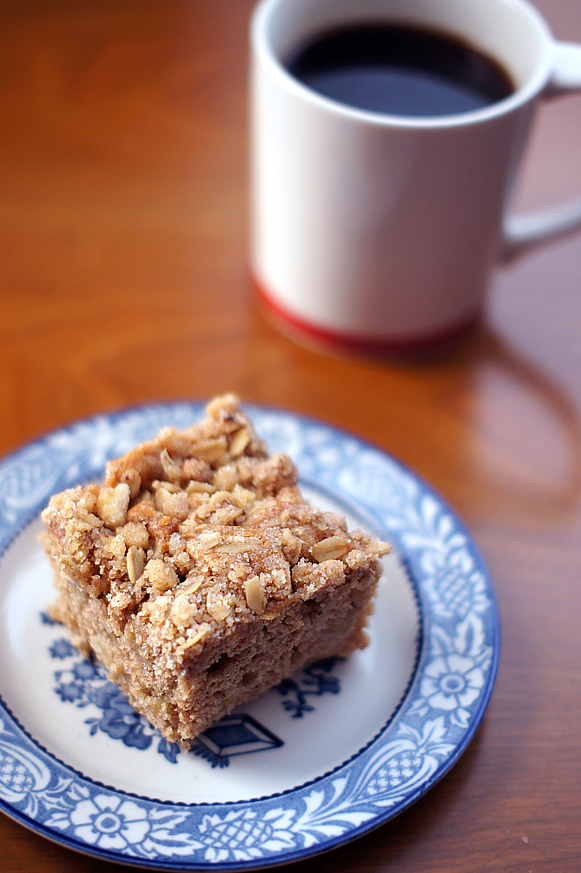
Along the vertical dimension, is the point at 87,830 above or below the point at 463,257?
below

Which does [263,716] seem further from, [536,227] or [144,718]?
[536,227]

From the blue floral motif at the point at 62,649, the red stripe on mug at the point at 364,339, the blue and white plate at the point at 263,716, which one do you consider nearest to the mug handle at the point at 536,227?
the red stripe on mug at the point at 364,339

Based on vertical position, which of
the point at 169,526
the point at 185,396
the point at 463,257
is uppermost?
the point at 463,257

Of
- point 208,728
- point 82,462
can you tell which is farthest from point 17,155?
point 208,728

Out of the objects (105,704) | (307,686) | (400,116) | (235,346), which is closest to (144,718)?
(105,704)

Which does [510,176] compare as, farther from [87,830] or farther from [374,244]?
[87,830]
